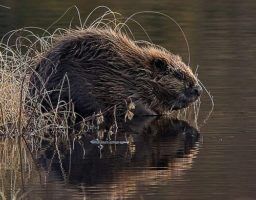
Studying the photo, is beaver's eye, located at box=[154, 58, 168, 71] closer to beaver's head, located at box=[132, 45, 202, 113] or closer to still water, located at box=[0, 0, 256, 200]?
beaver's head, located at box=[132, 45, 202, 113]

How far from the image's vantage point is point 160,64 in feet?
41.2

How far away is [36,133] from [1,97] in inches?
23.9

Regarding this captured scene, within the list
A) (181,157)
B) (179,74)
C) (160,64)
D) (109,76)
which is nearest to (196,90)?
(179,74)

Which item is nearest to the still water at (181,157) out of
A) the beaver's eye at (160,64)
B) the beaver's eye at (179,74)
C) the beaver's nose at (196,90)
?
the beaver's nose at (196,90)

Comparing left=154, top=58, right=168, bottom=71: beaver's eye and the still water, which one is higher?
left=154, top=58, right=168, bottom=71: beaver's eye

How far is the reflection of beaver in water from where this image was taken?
39.4 ft

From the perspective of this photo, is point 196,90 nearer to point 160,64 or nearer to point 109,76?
point 160,64

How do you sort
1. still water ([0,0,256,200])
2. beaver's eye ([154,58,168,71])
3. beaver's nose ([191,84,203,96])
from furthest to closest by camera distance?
1. beaver's eye ([154,58,168,71])
2. beaver's nose ([191,84,203,96])
3. still water ([0,0,256,200])

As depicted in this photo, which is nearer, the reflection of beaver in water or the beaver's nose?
the reflection of beaver in water

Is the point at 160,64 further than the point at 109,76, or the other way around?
the point at 160,64

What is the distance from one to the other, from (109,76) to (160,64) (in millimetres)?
664

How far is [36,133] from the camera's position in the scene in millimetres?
11078

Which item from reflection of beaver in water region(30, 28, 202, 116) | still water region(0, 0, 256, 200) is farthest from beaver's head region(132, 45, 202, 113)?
still water region(0, 0, 256, 200)

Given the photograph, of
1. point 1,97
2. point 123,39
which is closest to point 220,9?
point 123,39
